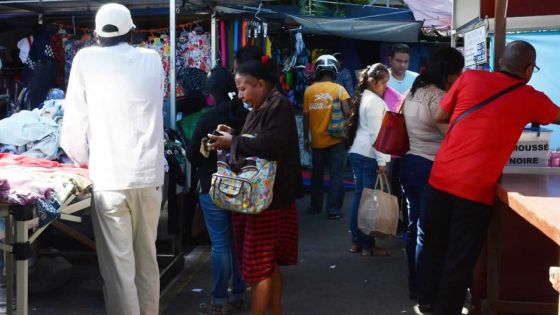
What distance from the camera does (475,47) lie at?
4.85 m

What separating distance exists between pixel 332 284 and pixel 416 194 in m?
1.31

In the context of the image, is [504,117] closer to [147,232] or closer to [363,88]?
[147,232]

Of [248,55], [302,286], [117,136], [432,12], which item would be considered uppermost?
[432,12]

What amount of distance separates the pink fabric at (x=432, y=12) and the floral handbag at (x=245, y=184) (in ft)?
26.8

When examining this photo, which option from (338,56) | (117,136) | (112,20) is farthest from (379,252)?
(338,56)

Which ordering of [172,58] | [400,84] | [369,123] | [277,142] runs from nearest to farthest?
[277,142], [172,58], [369,123], [400,84]

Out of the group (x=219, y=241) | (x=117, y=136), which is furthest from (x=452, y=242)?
(x=117, y=136)

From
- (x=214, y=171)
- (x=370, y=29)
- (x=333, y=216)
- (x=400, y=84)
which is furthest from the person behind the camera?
(x=370, y=29)

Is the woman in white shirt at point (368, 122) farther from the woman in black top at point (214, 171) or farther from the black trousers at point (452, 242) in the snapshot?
the black trousers at point (452, 242)

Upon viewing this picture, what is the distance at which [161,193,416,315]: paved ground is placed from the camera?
199 inches

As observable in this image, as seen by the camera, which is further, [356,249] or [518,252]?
[356,249]

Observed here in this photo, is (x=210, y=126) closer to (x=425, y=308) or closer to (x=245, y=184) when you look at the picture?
(x=245, y=184)

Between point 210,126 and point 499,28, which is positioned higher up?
point 499,28

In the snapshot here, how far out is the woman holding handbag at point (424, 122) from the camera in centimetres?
450
